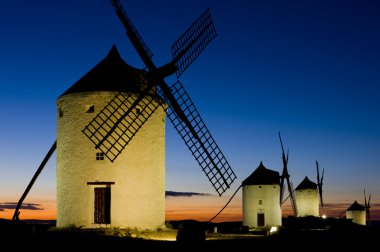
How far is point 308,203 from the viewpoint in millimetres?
52500

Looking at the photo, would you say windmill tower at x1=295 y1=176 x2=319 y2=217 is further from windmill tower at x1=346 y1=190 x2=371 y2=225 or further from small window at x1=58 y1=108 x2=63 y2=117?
small window at x1=58 y1=108 x2=63 y2=117

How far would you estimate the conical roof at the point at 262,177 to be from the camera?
42.3 meters

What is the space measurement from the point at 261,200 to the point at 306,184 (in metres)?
13.0

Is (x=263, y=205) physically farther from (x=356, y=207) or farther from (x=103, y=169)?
(x=356, y=207)

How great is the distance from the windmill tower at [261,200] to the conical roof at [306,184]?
11072mm

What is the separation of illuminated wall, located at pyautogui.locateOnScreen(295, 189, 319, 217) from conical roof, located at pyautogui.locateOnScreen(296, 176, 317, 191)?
1.28 feet

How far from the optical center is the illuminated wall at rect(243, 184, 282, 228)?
41781 millimetres

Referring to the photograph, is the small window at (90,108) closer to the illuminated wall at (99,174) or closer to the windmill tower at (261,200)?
the illuminated wall at (99,174)

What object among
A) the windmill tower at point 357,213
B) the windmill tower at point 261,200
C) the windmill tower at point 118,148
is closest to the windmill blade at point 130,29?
the windmill tower at point 118,148

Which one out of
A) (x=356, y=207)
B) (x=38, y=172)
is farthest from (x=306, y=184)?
(x=38, y=172)

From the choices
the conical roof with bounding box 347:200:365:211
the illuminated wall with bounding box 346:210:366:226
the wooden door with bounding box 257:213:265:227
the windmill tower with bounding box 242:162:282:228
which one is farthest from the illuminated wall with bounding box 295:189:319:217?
the conical roof with bounding box 347:200:365:211

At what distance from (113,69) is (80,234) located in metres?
7.89

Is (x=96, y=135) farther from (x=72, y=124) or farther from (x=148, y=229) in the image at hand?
(x=148, y=229)

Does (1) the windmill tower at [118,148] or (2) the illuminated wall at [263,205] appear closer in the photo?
(1) the windmill tower at [118,148]
